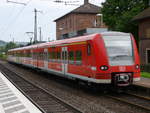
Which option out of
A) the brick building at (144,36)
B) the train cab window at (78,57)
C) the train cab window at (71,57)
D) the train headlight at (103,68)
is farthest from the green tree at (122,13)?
the train headlight at (103,68)

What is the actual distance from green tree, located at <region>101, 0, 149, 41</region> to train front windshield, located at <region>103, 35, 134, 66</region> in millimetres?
20391

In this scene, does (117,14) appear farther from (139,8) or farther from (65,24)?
(65,24)

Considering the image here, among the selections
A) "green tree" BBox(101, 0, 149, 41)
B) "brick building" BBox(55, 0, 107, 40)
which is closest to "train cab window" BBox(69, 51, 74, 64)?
"green tree" BBox(101, 0, 149, 41)

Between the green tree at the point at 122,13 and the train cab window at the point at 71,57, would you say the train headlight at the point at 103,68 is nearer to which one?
the train cab window at the point at 71,57

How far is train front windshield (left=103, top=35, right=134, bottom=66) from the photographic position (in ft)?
41.4

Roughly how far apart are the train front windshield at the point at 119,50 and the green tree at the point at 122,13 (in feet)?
66.9

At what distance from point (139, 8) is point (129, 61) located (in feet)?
72.7

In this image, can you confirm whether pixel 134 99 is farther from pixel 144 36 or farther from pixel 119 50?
pixel 144 36

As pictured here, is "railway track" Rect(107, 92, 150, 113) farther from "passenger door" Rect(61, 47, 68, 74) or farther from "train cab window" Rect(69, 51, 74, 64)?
"passenger door" Rect(61, 47, 68, 74)

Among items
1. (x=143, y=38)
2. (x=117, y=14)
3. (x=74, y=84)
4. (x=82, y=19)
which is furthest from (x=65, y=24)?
(x=74, y=84)

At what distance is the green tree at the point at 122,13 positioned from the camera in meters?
33.3

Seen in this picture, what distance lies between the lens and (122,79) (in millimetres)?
12445

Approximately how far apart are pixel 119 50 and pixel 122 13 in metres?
23.0

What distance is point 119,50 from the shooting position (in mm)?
12883
